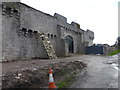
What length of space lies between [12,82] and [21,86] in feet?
1.44

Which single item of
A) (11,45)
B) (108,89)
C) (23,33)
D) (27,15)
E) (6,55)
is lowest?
(108,89)

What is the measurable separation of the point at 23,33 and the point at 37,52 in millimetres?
2933

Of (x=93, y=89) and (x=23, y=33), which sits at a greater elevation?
(x=23, y=33)

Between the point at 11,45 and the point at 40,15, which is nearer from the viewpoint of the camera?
the point at 11,45

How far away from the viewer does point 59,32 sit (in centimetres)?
2197

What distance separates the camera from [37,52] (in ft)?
54.1

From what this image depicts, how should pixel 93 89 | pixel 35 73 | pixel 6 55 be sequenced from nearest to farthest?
pixel 93 89
pixel 35 73
pixel 6 55

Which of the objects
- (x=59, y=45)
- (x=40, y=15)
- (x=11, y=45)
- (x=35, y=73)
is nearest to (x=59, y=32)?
(x=59, y=45)

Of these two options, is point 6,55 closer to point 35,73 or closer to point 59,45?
point 35,73

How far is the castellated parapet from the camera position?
42.4ft

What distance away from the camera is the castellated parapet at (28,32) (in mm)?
12925

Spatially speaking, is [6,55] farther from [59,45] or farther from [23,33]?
[59,45]

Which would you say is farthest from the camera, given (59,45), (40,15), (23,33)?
(59,45)

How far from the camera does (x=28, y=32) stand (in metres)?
15.7
